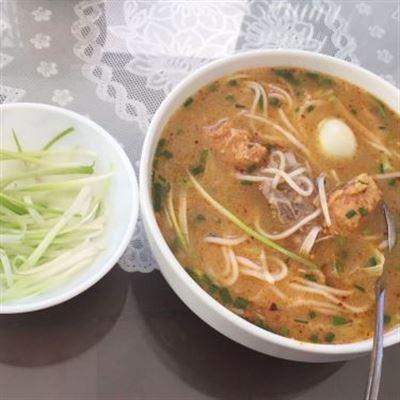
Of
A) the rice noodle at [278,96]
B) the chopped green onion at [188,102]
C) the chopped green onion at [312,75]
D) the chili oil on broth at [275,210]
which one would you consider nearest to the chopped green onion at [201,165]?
the chili oil on broth at [275,210]

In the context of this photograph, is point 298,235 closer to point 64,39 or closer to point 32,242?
point 32,242

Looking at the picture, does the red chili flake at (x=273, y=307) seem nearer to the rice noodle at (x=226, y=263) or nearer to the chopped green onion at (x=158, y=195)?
the rice noodle at (x=226, y=263)

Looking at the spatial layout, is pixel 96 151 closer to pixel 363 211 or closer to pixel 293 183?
pixel 293 183

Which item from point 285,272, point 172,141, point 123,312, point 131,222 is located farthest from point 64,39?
point 285,272

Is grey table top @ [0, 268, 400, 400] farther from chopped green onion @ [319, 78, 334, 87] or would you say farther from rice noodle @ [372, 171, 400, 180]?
chopped green onion @ [319, 78, 334, 87]

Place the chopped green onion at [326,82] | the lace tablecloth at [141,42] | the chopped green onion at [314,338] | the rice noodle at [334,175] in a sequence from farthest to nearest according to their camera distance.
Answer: the lace tablecloth at [141,42] < the chopped green onion at [326,82] < the rice noodle at [334,175] < the chopped green onion at [314,338]

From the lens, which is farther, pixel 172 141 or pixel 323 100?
pixel 323 100
